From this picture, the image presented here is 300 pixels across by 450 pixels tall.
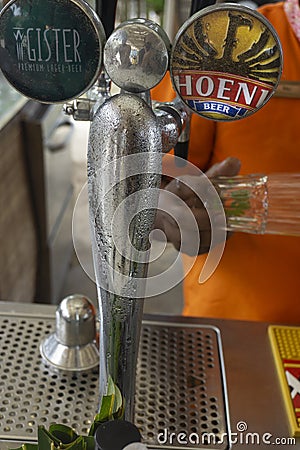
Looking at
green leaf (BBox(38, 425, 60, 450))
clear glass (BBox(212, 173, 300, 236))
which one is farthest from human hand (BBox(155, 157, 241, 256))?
green leaf (BBox(38, 425, 60, 450))

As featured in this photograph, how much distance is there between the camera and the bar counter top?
0.61 meters

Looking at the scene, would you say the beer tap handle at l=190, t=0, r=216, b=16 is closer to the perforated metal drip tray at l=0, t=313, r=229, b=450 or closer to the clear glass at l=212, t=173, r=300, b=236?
the clear glass at l=212, t=173, r=300, b=236

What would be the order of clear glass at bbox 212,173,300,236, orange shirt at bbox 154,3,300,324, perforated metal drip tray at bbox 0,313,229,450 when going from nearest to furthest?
perforated metal drip tray at bbox 0,313,229,450 → clear glass at bbox 212,173,300,236 → orange shirt at bbox 154,3,300,324

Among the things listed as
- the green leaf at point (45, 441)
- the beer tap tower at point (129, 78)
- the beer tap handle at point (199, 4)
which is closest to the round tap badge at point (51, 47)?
the beer tap tower at point (129, 78)

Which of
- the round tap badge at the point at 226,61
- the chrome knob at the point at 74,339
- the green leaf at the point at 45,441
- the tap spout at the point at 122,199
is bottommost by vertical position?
the chrome knob at the point at 74,339

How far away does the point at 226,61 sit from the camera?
17.4 inches

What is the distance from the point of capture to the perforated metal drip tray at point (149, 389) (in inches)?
23.6

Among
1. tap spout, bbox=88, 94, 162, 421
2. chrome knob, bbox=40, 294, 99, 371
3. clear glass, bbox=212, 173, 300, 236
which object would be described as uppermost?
tap spout, bbox=88, 94, 162, 421

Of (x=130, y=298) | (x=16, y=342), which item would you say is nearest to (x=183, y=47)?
(x=130, y=298)

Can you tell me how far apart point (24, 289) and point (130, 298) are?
→ 1.41 meters

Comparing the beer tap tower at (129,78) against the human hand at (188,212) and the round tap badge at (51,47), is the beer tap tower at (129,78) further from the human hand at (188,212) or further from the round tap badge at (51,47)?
the human hand at (188,212)

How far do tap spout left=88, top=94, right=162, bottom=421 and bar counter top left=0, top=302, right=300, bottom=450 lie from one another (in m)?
0.18

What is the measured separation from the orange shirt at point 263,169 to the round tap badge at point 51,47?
1.38 feet

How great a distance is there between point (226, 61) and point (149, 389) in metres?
0.36
